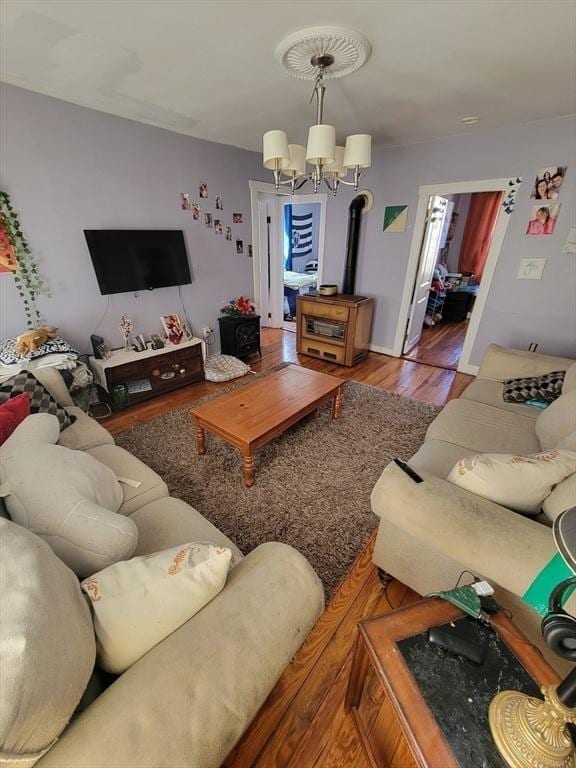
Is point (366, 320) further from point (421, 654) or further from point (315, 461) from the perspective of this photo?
point (421, 654)

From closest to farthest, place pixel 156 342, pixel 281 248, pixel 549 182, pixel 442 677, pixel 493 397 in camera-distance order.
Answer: pixel 442 677 < pixel 493 397 < pixel 549 182 < pixel 156 342 < pixel 281 248

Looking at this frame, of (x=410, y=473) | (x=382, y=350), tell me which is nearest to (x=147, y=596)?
(x=410, y=473)

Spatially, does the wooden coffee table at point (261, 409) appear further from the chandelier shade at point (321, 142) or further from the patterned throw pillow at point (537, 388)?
the chandelier shade at point (321, 142)

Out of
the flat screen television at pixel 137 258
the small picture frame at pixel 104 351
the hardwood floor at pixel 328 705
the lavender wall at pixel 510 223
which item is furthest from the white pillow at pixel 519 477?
the flat screen television at pixel 137 258

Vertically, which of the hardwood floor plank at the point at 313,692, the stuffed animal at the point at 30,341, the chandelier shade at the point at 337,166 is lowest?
the hardwood floor plank at the point at 313,692

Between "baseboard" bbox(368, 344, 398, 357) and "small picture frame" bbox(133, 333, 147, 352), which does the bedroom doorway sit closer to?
"baseboard" bbox(368, 344, 398, 357)

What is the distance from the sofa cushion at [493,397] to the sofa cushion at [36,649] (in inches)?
95.8

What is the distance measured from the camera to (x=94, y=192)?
2.68 m

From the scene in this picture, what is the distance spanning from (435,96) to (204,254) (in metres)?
2.48

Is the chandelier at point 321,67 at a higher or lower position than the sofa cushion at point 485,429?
higher

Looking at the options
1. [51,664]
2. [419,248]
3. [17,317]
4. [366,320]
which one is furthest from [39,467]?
[419,248]

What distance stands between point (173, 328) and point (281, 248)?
Answer: 2.35 metres

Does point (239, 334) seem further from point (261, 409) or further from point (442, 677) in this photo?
point (442, 677)

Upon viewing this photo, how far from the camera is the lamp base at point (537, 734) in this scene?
0.61 meters
